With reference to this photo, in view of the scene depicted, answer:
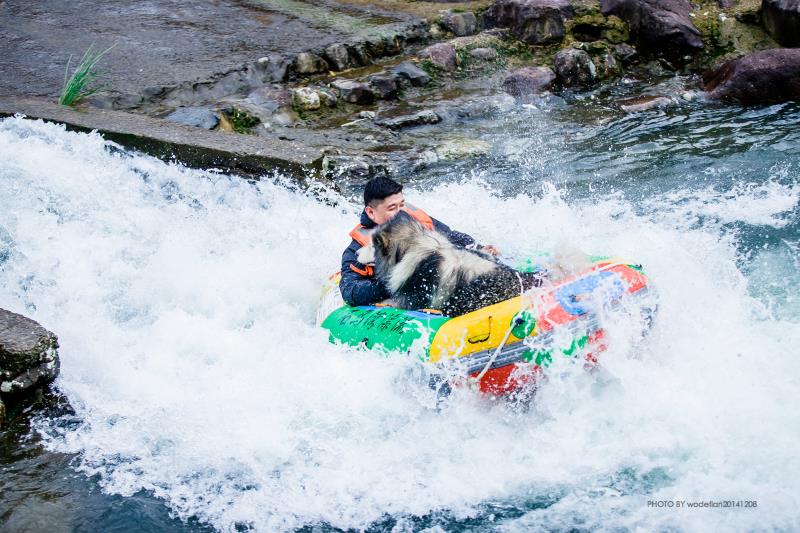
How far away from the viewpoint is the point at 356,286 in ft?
16.8

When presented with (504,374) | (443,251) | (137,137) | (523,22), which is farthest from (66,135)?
(523,22)

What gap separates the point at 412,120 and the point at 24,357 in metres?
5.70

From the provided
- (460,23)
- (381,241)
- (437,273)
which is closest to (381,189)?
(381,241)

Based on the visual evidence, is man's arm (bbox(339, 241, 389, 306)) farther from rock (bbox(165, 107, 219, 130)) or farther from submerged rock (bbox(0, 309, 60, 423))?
rock (bbox(165, 107, 219, 130))

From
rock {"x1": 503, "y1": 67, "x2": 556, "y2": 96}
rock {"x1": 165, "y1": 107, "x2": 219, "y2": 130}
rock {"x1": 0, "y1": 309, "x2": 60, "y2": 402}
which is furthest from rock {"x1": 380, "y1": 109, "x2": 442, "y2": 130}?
rock {"x1": 0, "y1": 309, "x2": 60, "y2": 402}

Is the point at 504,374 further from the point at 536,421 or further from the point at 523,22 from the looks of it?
the point at 523,22

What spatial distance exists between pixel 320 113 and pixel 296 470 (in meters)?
6.10

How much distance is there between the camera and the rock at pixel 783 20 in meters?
10.1

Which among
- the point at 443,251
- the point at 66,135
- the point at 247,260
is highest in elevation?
the point at 443,251

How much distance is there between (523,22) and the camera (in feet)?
36.6

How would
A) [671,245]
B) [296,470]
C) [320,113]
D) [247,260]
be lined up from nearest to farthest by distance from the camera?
[296,470] < [671,245] < [247,260] < [320,113]

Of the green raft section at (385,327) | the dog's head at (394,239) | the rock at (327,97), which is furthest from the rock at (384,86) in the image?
the dog's head at (394,239)

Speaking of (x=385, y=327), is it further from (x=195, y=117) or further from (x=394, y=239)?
(x=195, y=117)

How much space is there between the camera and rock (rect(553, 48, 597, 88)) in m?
10.4
